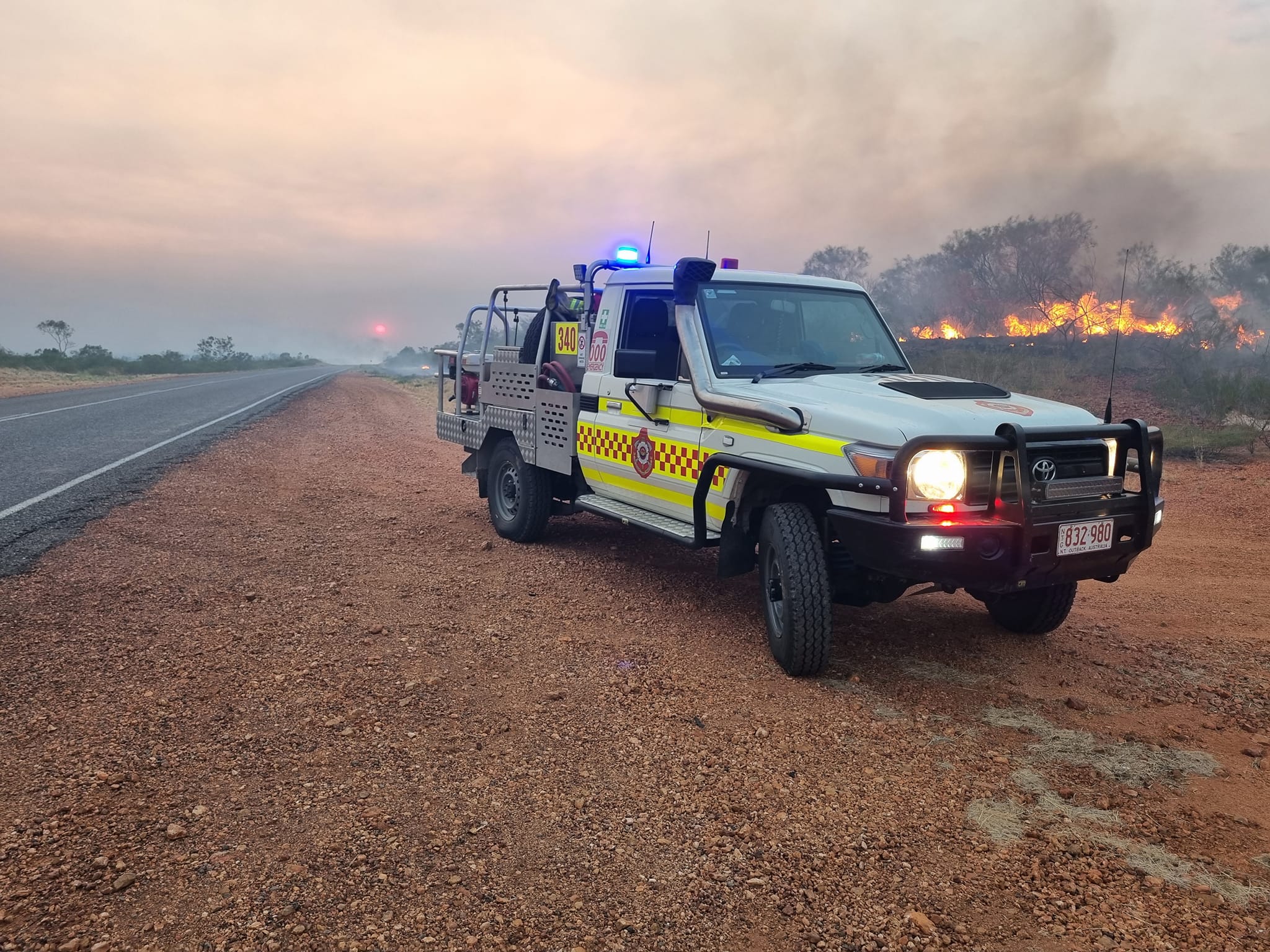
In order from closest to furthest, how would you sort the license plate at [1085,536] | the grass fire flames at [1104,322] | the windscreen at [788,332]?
1. the license plate at [1085,536]
2. the windscreen at [788,332]
3. the grass fire flames at [1104,322]

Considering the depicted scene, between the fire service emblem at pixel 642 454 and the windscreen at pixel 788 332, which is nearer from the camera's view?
the windscreen at pixel 788 332

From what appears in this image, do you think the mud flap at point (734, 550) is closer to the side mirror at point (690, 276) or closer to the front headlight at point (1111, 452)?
the side mirror at point (690, 276)

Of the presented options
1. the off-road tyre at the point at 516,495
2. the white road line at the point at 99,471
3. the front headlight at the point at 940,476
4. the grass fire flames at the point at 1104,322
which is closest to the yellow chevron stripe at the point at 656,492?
the off-road tyre at the point at 516,495

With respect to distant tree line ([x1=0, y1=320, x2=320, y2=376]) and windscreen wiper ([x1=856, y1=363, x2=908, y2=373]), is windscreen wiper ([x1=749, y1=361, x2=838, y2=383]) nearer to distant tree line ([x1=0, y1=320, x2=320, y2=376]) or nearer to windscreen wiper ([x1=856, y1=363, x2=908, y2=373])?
windscreen wiper ([x1=856, y1=363, x2=908, y2=373])

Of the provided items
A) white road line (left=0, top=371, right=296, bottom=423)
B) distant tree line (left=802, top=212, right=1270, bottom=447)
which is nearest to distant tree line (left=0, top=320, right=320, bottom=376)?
white road line (left=0, top=371, right=296, bottom=423)

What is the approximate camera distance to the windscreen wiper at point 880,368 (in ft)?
16.9

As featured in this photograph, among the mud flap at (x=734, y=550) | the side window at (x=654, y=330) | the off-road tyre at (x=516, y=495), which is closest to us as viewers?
the mud flap at (x=734, y=550)

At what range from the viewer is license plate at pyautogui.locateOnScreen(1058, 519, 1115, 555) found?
374 centimetres

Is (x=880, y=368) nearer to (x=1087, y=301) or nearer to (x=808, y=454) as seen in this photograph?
(x=808, y=454)

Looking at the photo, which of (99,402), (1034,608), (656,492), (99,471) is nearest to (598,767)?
(656,492)

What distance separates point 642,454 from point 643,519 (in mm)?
432

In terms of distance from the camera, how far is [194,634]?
460 cm

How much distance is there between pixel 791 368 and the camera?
195 inches

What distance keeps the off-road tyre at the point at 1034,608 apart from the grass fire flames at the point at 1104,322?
63.6ft
